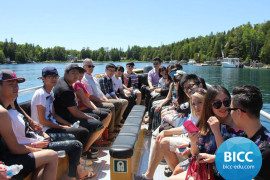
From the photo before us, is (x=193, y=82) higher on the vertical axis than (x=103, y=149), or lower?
higher

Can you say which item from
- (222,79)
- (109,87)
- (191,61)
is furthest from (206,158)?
(191,61)

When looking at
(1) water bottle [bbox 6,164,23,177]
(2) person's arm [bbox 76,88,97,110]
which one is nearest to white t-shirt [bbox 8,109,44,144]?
(1) water bottle [bbox 6,164,23,177]

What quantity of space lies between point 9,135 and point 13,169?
29cm

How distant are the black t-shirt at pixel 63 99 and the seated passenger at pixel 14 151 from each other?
1162mm

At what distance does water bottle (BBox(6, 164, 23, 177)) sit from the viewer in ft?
8.57

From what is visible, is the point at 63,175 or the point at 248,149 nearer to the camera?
the point at 248,149

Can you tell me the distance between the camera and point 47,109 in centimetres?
412

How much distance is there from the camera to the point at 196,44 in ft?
469

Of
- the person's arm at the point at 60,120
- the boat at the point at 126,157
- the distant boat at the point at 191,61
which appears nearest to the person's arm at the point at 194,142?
the boat at the point at 126,157

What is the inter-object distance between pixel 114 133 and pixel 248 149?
4.88 m

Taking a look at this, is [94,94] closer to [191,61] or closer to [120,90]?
[120,90]

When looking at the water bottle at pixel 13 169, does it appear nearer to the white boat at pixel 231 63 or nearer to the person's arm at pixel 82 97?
the person's arm at pixel 82 97

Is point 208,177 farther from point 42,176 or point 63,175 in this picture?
point 63,175

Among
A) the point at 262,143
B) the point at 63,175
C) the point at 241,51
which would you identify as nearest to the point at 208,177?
the point at 262,143
